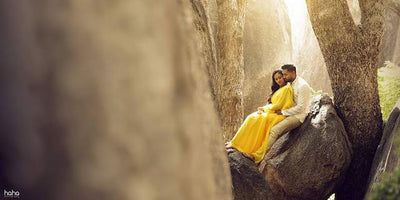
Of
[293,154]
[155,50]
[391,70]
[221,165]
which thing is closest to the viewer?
[155,50]

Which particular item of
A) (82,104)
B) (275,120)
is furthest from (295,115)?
(82,104)

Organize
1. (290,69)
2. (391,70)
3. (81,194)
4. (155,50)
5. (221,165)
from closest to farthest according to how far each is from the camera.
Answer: (81,194) → (155,50) → (221,165) → (290,69) → (391,70)

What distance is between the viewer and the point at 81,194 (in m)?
0.88

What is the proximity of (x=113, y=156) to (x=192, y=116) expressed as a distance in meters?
0.25

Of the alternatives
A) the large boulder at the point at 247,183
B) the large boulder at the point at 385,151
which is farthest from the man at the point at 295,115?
the large boulder at the point at 385,151

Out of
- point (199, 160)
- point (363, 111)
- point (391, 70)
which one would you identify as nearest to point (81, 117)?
point (199, 160)

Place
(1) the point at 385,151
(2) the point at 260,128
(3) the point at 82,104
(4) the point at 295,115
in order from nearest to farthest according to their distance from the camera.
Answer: (3) the point at 82,104 < (1) the point at 385,151 < (4) the point at 295,115 < (2) the point at 260,128

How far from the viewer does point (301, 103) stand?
6.86 meters

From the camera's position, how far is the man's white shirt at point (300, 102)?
682 centimetres

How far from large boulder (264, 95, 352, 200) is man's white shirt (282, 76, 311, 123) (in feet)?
1.09

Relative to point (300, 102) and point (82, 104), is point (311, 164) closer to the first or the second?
point (300, 102)

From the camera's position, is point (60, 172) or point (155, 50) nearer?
point (60, 172)

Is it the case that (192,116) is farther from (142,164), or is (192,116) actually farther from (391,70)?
(391,70)

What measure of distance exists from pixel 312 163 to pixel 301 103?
104 centimetres
